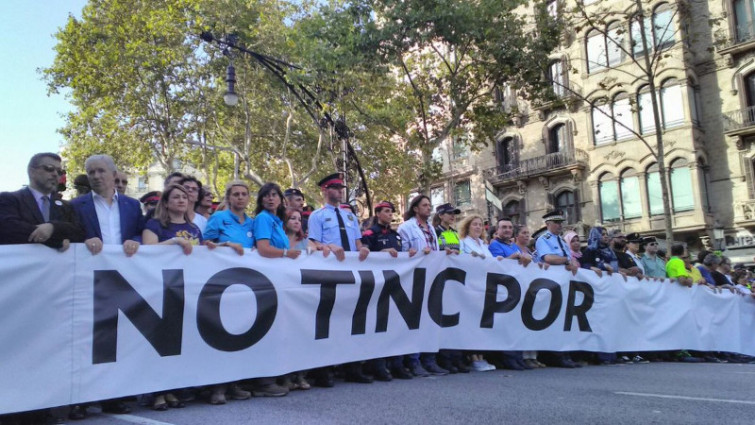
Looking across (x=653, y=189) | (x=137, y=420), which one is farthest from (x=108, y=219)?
(x=653, y=189)

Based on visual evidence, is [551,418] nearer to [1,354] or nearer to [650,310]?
[1,354]

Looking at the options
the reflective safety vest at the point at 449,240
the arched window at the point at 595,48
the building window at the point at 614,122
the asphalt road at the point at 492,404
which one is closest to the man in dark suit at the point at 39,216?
the asphalt road at the point at 492,404

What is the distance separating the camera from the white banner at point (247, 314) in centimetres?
424

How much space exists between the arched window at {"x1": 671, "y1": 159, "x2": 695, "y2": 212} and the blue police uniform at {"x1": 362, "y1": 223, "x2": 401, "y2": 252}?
22973mm

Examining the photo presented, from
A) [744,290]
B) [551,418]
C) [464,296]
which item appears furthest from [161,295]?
[744,290]

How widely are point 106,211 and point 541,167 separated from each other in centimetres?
2829

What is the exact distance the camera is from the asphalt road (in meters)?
4.02

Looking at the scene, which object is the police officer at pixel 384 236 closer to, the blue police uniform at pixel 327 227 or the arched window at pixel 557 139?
the blue police uniform at pixel 327 227

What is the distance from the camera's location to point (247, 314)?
5223 millimetres

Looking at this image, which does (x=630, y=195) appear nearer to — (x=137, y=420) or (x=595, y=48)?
(x=595, y=48)

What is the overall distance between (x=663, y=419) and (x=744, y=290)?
830 centimetres

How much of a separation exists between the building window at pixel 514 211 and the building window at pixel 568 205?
2.33 m

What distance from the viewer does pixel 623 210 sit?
28.1m

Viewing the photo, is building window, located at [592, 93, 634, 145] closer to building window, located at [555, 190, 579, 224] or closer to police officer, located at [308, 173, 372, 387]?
building window, located at [555, 190, 579, 224]
